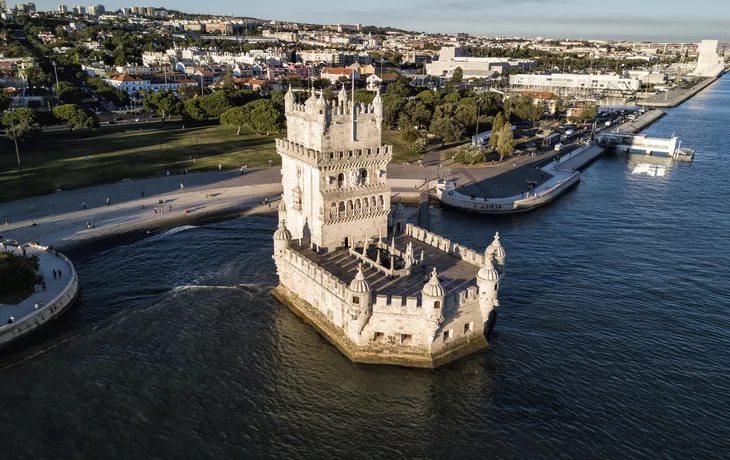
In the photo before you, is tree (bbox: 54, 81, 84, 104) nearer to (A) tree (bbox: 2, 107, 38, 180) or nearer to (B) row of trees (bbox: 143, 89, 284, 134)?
(B) row of trees (bbox: 143, 89, 284, 134)

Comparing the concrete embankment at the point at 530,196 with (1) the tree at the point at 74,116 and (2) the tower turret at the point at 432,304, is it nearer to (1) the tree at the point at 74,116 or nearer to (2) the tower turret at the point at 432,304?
(2) the tower turret at the point at 432,304

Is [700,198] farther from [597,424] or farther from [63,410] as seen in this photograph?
[63,410]

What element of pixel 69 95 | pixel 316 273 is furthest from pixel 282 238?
pixel 69 95

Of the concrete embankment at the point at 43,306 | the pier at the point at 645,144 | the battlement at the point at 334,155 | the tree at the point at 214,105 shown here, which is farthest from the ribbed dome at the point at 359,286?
the tree at the point at 214,105

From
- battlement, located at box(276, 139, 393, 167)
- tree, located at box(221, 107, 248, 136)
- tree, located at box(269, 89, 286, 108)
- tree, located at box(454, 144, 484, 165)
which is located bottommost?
tree, located at box(454, 144, 484, 165)

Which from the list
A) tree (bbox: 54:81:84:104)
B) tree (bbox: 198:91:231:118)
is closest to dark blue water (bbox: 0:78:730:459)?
tree (bbox: 198:91:231:118)

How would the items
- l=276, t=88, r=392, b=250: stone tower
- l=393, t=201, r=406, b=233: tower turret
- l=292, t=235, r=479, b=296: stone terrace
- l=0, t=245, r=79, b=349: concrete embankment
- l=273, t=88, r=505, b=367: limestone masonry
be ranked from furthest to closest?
l=393, t=201, r=406, b=233: tower turret → l=276, t=88, r=392, b=250: stone tower → l=0, t=245, r=79, b=349: concrete embankment → l=292, t=235, r=479, b=296: stone terrace → l=273, t=88, r=505, b=367: limestone masonry
